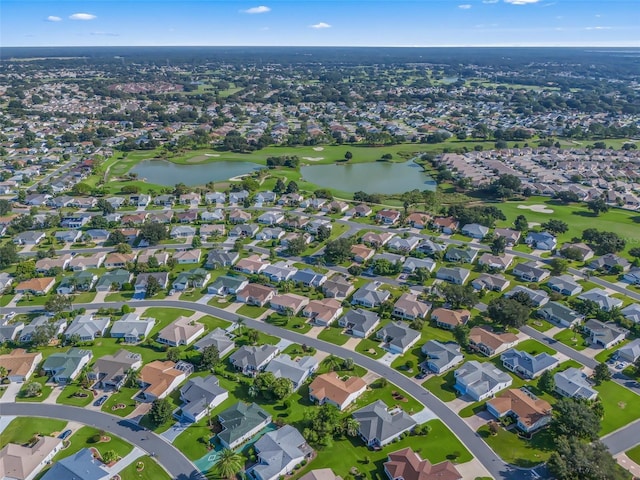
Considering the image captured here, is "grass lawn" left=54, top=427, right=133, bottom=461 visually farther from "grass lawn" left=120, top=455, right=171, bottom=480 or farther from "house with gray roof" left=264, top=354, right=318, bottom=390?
"house with gray roof" left=264, top=354, right=318, bottom=390

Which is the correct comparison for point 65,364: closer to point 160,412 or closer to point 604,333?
point 160,412

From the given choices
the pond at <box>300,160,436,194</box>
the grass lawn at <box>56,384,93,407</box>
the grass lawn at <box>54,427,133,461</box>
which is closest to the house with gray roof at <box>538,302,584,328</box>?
the grass lawn at <box>54,427,133,461</box>

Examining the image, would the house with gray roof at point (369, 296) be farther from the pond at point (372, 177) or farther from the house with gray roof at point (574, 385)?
the pond at point (372, 177)

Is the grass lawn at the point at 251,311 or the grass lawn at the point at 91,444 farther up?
the grass lawn at the point at 251,311

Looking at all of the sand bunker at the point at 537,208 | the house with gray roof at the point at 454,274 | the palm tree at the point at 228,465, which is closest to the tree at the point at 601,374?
the house with gray roof at the point at 454,274

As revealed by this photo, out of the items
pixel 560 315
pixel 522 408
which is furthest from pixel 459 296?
pixel 522 408

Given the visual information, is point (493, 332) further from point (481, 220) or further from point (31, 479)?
point (31, 479)
